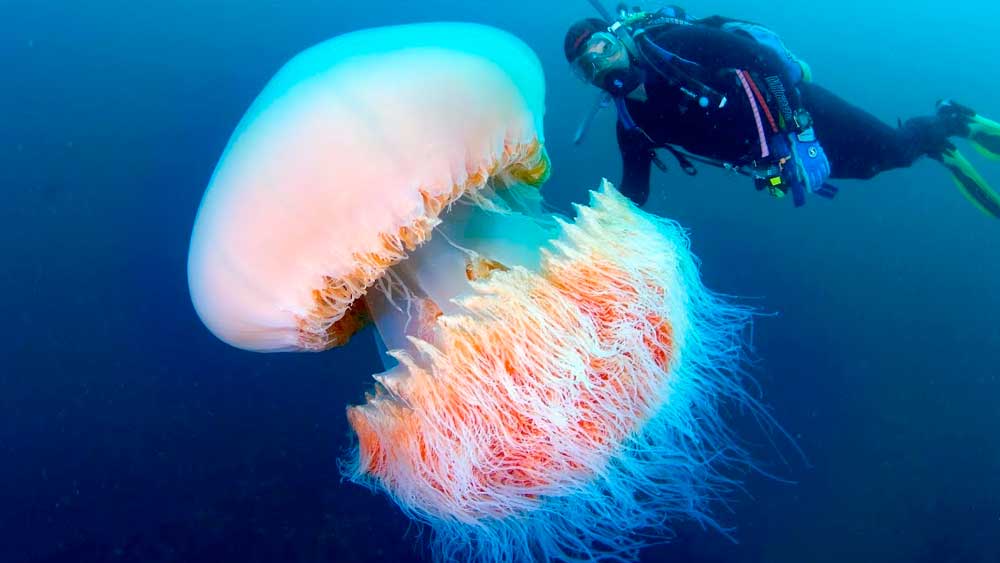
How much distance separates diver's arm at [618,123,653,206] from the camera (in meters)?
4.95

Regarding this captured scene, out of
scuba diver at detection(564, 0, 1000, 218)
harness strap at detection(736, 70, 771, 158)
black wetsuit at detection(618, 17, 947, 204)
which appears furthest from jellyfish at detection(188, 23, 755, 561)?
harness strap at detection(736, 70, 771, 158)

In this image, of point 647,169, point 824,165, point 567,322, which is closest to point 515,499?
point 567,322

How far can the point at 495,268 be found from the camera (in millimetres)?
3076

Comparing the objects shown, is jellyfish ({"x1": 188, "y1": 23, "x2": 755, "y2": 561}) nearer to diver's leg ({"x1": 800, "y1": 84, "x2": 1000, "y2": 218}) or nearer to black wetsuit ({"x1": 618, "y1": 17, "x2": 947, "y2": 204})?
black wetsuit ({"x1": 618, "y1": 17, "x2": 947, "y2": 204})

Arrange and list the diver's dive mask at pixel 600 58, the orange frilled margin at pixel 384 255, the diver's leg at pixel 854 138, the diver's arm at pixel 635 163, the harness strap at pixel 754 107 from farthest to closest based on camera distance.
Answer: the diver's leg at pixel 854 138, the diver's arm at pixel 635 163, the harness strap at pixel 754 107, the diver's dive mask at pixel 600 58, the orange frilled margin at pixel 384 255

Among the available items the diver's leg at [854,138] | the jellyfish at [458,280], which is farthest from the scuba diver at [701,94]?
the jellyfish at [458,280]

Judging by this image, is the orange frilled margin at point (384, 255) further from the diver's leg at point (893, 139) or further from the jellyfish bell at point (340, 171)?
the diver's leg at point (893, 139)

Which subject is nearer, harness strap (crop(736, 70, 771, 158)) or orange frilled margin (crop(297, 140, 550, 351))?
orange frilled margin (crop(297, 140, 550, 351))

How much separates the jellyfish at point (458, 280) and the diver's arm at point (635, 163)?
1.83 m

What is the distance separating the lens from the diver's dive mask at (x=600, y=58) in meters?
4.38

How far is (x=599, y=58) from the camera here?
438 cm

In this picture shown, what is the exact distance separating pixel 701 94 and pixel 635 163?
0.76m

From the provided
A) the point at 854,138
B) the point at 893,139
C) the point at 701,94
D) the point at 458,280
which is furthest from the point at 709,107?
the point at 458,280

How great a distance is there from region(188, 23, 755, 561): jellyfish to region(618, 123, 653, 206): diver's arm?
1832 millimetres
